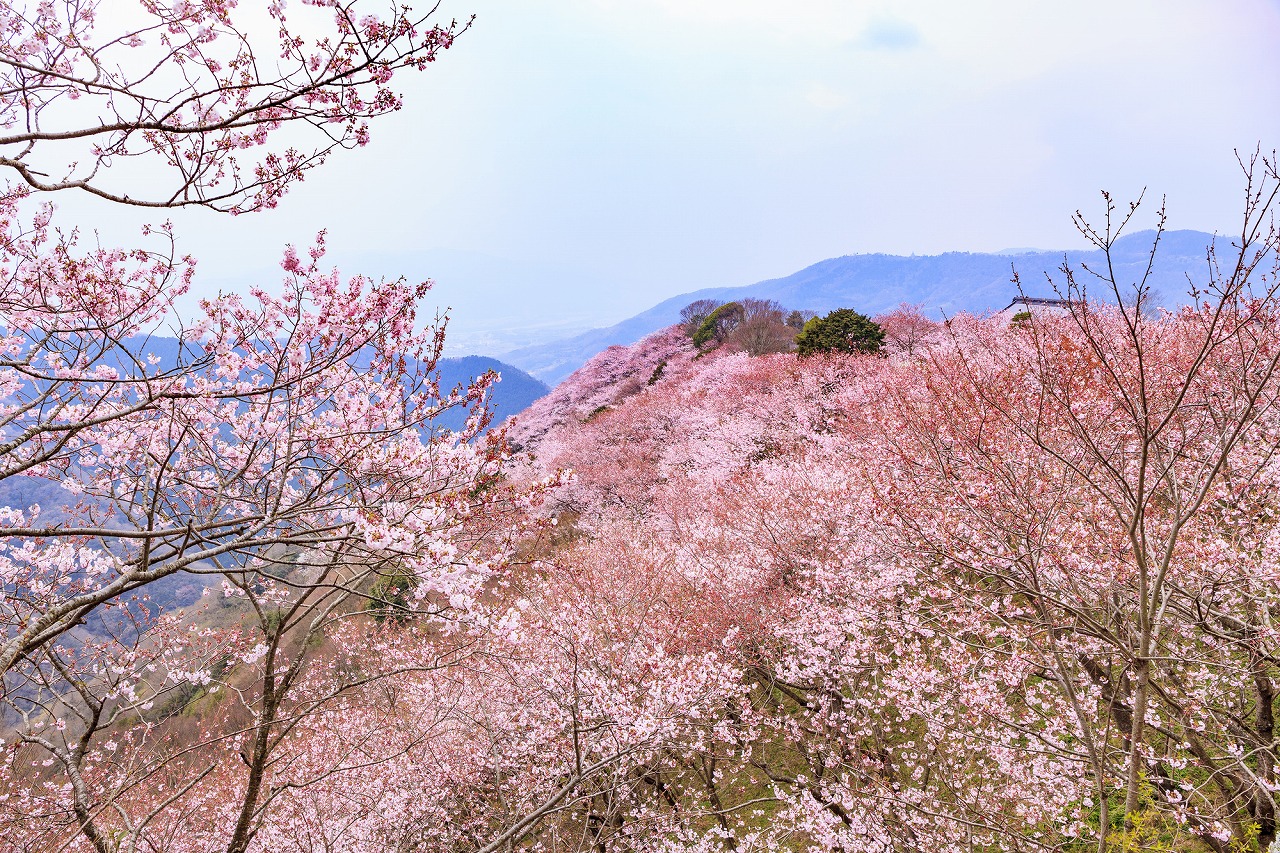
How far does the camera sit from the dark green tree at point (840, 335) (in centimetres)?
2858

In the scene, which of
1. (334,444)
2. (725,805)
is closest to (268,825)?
(725,805)

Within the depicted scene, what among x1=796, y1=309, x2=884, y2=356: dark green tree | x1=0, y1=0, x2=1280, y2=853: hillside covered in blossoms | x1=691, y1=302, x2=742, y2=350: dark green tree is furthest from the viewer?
x1=691, y1=302, x2=742, y2=350: dark green tree

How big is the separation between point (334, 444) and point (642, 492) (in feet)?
76.6

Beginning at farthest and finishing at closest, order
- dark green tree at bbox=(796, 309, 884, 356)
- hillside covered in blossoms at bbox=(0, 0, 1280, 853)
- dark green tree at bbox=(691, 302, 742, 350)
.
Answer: dark green tree at bbox=(691, 302, 742, 350)
dark green tree at bbox=(796, 309, 884, 356)
hillside covered in blossoms at bbox=(0, 0, 1280, 853)

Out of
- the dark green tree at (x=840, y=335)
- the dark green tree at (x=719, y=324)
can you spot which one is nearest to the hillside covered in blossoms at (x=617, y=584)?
the dark green tree at (x=840, y=335)

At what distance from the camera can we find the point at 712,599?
13523 mm

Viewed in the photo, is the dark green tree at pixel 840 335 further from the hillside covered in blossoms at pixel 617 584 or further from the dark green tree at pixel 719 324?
the dark green tree at pixel 719 324

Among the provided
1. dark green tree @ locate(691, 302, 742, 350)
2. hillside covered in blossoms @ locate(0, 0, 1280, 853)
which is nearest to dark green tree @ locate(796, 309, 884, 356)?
hillside covered in blossoms @ locate(0, 0, 1280, 853)

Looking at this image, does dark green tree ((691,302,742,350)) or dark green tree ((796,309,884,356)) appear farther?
dark green tree ((691,302,742,350))

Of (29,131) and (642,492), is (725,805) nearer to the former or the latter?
(29,131)

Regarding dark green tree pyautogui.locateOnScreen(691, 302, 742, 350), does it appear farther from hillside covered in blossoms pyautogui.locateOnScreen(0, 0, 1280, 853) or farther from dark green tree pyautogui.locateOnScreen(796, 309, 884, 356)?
hillside covered in blossoms pyautogui.locateOnScreen(0, 0, 1280, 853)

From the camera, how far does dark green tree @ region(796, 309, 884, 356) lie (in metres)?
28.6

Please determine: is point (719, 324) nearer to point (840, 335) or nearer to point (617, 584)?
point (840, 335)

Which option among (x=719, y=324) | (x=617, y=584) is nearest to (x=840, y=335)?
(x=617, y=584)
